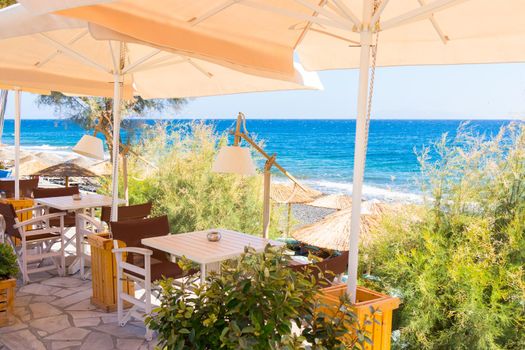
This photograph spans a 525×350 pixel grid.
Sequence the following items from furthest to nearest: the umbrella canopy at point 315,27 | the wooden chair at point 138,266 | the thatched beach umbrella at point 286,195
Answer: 1. the thatched beach umbrella at point 286,195
2. the wooden chair at point 138,266
3. the umbrella canopy at point 315,27

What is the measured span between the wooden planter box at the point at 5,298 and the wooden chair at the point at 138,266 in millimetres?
892

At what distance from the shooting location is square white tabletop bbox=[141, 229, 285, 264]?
366 cm

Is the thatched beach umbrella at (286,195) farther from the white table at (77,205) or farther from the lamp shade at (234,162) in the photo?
the lamp shade at (234,162)

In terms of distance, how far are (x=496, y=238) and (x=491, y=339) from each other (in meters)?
0.89

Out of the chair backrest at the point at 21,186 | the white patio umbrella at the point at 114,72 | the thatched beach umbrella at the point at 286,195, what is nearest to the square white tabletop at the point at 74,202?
the white patio umbrella at the point at 114,72

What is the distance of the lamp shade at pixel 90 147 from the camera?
17.5ft

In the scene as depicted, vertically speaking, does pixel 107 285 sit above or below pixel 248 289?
below

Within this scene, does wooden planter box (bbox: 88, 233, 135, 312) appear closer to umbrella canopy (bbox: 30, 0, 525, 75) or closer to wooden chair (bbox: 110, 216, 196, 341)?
wooden chair (bbox: 110, 216, 196, 341)

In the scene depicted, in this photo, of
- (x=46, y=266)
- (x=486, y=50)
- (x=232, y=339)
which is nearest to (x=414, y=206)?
(x=486, y=50)

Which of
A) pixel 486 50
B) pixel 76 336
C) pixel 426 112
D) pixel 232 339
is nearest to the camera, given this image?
pixel 232 339

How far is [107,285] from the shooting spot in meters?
4.52

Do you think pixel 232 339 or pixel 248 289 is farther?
pixel 248 289

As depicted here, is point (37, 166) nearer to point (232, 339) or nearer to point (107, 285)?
point (107, 285)

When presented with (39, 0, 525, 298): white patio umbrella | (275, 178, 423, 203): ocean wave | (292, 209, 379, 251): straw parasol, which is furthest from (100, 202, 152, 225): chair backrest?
(275, 178, 423, 203): ocean wave
